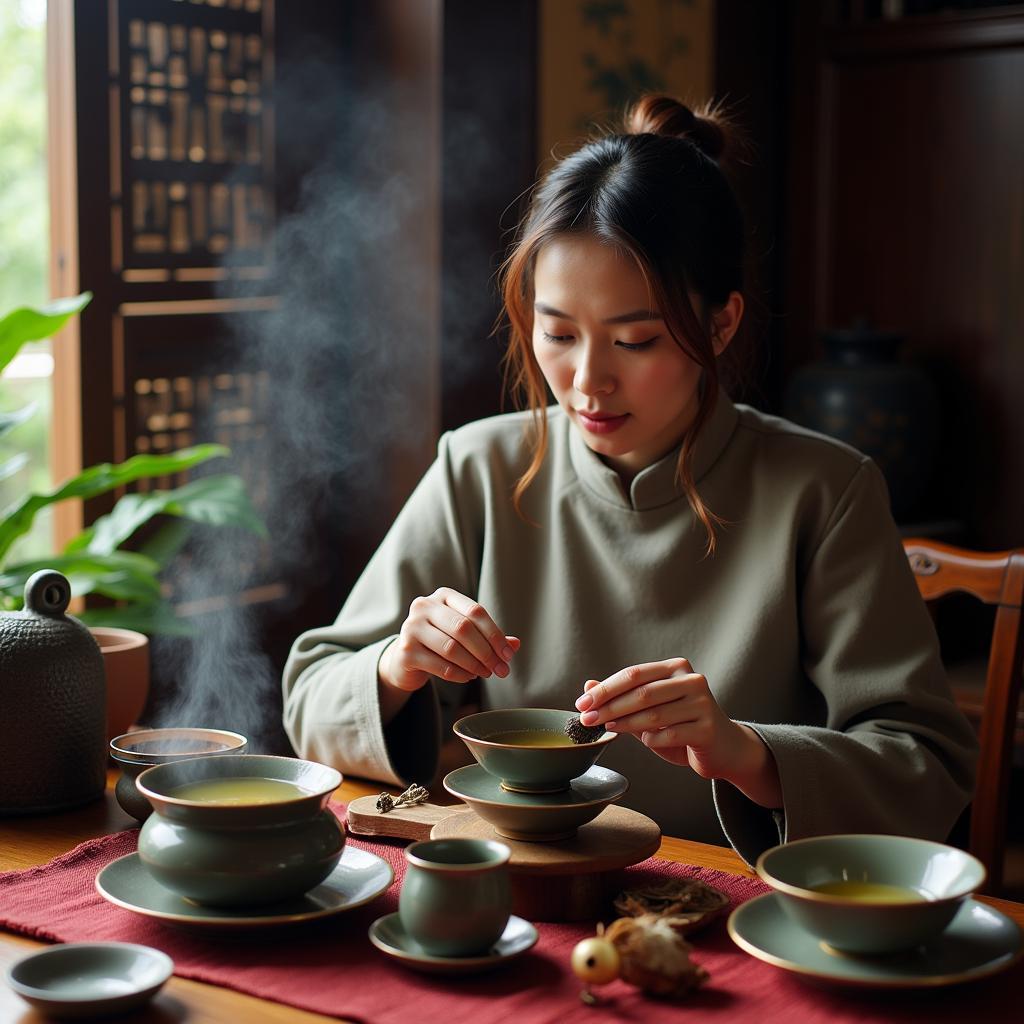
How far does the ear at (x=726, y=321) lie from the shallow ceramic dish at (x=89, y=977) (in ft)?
3.03

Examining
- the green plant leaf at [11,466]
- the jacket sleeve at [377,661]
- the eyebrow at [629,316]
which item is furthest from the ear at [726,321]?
the green plant leaf at [11,466]

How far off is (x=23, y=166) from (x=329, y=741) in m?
2.67

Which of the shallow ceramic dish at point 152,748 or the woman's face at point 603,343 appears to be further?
the woman's face at point 603,343

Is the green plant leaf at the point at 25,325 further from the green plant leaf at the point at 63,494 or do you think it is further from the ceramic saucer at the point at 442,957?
the ceramic saucer at the point at 442,957

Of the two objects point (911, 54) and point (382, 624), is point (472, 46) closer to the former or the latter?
point (911, 54)

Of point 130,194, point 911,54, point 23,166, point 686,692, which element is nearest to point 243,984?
point 686,692

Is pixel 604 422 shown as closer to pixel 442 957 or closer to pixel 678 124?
pixel 678 124

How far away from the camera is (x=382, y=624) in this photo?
65.6 inches

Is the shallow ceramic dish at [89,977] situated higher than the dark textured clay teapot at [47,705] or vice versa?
the dark textured clay teapot at [47,705]

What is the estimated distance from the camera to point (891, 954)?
39.0 inches

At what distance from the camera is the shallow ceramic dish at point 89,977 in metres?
0.93

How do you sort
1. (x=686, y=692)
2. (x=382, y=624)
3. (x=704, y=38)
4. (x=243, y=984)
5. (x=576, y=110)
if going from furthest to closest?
(x=704, y=38)
(x=576, y=110)
(x=382, y=624)
(x=686, y=692)
(x=243, y=984)

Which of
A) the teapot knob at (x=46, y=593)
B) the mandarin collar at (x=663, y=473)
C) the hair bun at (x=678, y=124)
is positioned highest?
the hair bun at (x=678, y=124)

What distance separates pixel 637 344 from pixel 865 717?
0.47 meters
